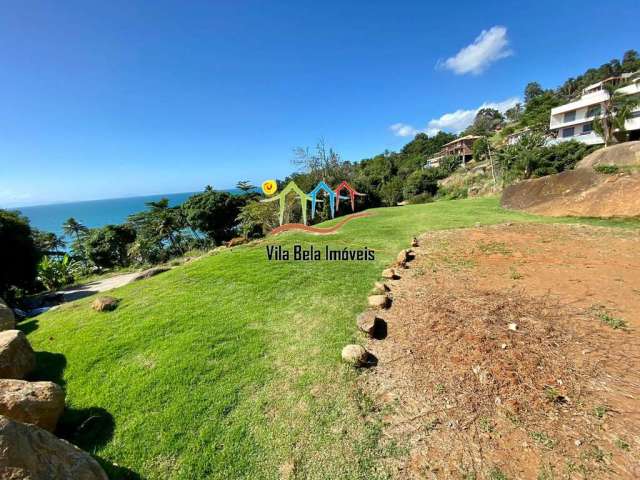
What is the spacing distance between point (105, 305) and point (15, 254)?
12.5m

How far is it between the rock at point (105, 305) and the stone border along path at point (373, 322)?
531 centimetres

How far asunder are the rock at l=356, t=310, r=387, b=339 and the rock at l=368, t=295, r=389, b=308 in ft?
1.59

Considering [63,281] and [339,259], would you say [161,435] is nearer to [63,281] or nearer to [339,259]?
[339,259]

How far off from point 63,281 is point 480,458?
959 inches

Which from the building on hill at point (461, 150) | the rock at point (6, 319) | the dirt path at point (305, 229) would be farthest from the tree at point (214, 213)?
the building on hill at point (461, 150)

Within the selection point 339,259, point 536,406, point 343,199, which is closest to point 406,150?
point 343,199

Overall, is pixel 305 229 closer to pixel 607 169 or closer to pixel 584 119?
pixel 607 169

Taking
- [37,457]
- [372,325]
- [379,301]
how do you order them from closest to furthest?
[37,457], [372,325], [379,301]

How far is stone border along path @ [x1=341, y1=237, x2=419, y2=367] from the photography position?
346 centimetres

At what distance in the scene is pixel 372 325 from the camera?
4059 mm

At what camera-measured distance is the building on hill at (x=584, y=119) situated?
24.8 m

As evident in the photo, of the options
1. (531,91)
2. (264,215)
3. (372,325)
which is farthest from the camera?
(531,91)

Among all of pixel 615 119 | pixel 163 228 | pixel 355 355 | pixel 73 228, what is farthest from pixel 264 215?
pixel 73 228

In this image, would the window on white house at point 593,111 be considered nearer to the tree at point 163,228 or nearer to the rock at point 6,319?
the rock at point 6,319
